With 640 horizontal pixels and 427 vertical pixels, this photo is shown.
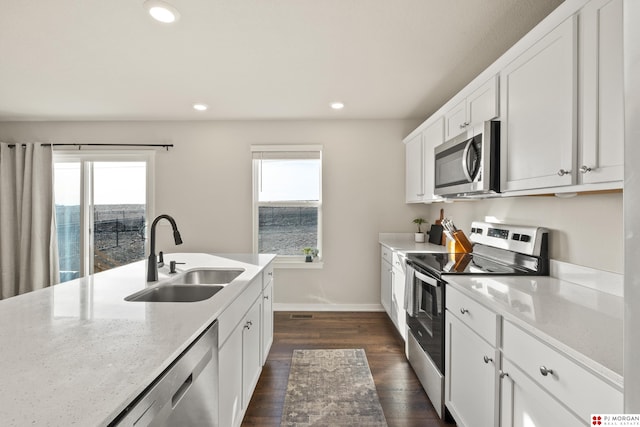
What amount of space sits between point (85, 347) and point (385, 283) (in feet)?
10.1

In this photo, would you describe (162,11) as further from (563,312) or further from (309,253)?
(309,253)

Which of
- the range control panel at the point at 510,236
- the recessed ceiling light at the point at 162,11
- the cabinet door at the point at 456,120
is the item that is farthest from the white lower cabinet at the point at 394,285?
the recessed ceiling light at the point at 162,11

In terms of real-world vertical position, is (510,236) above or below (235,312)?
above

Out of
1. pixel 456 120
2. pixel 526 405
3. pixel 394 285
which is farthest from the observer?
pixel 394 285

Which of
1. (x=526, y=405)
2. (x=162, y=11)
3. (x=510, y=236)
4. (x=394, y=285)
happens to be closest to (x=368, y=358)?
(x=394, y=285)

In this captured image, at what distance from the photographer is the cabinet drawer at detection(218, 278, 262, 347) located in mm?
1387

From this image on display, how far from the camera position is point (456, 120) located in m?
2.43

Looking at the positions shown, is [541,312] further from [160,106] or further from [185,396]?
[160,106]

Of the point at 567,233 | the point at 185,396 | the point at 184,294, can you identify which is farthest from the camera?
the point at 184,294

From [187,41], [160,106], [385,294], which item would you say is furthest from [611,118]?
[160,106]

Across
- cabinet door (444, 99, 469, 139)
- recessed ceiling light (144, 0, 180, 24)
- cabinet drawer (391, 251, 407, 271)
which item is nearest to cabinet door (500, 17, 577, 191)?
cabinet door (444, 99, 469, 139)

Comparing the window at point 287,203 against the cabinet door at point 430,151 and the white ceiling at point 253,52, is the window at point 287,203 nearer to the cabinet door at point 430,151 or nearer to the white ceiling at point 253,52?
the white ceiling at point 253,52

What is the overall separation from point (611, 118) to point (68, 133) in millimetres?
5294

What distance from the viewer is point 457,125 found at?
2.41 metres
